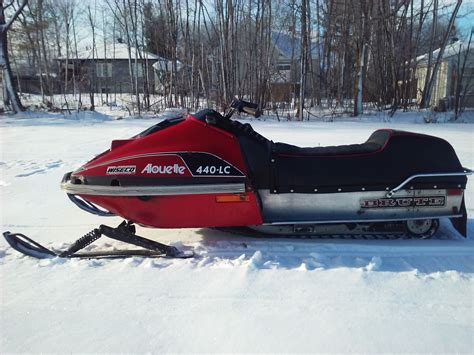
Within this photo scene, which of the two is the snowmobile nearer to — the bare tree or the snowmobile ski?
the snowmobile ski

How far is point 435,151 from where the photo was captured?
2.82 metres

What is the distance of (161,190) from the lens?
2.65m

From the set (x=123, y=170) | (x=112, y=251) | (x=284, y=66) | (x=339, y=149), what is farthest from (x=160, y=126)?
(x=284, y=66)

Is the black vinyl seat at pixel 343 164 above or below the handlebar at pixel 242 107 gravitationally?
below

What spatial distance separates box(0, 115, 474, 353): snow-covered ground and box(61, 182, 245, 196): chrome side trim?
0.43 m

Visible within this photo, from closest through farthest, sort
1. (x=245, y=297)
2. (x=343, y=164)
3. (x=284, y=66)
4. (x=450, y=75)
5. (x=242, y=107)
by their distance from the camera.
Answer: (x=245, y=297) < (x=343, y=164) < (x=242, y=107) < (x=450, y=75) < (x=284, y=66)

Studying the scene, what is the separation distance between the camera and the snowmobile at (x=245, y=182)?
2.66 metres

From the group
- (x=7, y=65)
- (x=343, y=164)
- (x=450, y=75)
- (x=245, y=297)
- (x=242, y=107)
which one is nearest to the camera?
(x=245, y=297)

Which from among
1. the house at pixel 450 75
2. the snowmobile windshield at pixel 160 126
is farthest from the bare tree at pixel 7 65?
the house at pixel 450 75

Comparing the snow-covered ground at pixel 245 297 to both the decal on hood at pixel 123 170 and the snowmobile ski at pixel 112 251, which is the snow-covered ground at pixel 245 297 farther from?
the decal on hood at pixel 123 170

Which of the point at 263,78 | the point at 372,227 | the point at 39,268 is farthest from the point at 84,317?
the point at 263,78

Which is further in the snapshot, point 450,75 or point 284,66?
point 284,66

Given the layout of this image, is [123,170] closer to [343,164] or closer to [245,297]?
[245,297]

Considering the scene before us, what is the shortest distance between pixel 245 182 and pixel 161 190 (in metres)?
0.56
